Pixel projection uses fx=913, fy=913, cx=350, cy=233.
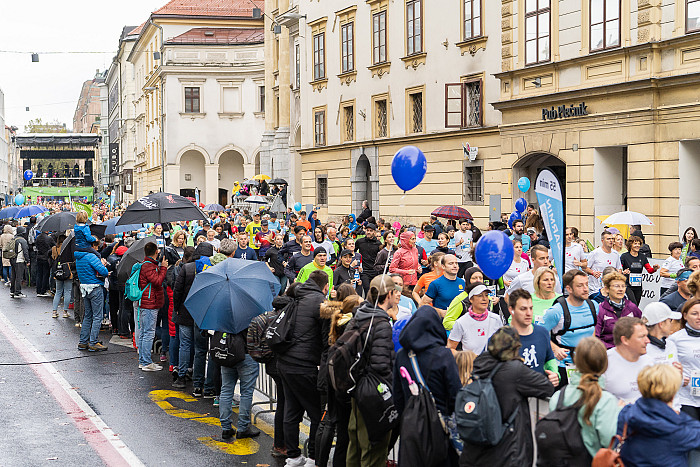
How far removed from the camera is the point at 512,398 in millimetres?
5812

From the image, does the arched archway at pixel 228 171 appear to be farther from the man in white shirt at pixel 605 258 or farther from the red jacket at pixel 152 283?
the man in white shirt at pixel 605 258

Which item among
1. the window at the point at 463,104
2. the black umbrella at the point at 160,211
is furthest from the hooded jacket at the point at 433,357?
the window at the point at 463,104

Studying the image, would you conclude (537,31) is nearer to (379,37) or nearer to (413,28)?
(413,28)

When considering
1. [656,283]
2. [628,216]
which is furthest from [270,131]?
[656,283]

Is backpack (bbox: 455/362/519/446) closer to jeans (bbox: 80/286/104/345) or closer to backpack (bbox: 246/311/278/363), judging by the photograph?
backpack (bbox: 246/311/278/363)

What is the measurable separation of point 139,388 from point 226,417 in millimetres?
2979

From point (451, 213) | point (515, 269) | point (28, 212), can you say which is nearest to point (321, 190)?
point (28, 212)

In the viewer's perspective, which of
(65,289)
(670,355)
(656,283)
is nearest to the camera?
(670,355)

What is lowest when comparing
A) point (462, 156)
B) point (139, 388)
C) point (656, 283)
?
point (139, 388)

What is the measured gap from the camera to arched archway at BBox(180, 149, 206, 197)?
6688cm

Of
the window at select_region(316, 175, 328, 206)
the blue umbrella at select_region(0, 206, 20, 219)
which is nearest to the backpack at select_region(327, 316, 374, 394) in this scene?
the blue umbrella at select_region(0, 206, 20, 219)

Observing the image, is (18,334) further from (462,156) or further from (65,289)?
(462,156)

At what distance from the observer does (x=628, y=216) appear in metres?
15.8

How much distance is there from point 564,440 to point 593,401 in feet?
0.95
